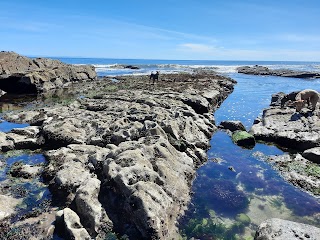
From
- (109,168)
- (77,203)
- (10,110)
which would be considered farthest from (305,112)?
(10,110)

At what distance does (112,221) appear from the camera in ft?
39.9

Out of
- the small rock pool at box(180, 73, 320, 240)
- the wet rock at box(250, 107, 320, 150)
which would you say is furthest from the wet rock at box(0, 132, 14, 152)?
the wet rock at box(250, 107, 320, 150)

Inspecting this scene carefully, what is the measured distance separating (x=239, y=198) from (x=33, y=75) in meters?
47.3

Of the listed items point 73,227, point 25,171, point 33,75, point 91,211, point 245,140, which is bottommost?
point 245,140

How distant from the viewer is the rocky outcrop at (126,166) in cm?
1195

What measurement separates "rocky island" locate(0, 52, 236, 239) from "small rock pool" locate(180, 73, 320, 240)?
0.83m

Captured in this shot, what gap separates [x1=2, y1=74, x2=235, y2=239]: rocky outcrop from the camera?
470 inches

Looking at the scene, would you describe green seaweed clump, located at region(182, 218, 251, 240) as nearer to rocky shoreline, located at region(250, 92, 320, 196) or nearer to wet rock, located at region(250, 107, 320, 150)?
rocky shoreline, located at region(250, 92, 320, 196)

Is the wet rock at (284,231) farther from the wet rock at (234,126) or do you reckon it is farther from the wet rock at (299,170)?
the wet rock at (234,126)

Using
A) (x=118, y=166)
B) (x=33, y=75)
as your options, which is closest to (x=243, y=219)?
(x=118, y=166)

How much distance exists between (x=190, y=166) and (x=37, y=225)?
9.23m

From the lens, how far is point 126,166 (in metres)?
14.1

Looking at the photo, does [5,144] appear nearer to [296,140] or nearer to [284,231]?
[284,231]

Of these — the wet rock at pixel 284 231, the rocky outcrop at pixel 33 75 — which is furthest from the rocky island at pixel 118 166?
the rocky outcrop at pixel 33 75
